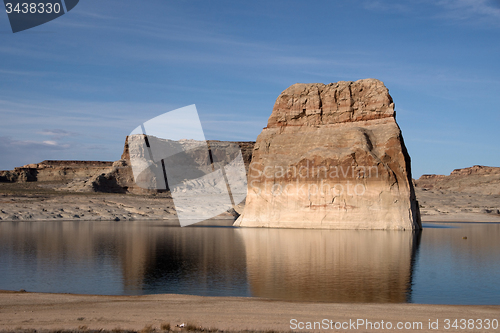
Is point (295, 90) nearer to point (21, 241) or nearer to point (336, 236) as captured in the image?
point (336, 236)

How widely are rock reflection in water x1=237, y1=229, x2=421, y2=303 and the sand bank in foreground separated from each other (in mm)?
1967

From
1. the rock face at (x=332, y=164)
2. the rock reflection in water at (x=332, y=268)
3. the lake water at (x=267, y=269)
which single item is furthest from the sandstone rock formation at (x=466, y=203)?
the lake water at (x=267, y=269)

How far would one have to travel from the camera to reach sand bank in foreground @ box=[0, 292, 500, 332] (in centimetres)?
1052

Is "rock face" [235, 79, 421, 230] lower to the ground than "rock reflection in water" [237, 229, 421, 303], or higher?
higher

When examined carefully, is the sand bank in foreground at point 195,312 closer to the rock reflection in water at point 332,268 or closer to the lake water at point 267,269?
the lake water at point 267,269

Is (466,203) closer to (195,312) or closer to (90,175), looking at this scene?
(195,312)

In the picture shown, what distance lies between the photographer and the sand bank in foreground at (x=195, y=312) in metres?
10.5

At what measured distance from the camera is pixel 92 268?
20.2m

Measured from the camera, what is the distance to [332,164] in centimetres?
4338

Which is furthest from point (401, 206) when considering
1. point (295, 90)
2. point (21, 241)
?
point (21, 241)

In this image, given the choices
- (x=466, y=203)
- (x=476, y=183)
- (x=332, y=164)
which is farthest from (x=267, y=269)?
(x=476, y=183)

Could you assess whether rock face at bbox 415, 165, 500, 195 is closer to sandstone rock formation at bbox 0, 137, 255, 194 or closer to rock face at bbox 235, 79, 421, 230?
sandstone rock formation at bbox 0, 137, 255, 194

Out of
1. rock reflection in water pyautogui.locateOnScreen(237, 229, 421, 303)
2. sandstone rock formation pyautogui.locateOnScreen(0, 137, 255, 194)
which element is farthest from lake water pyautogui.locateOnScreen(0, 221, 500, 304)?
sandstone rock formation pyautogui.locateOnScreen(0, 137, 255, 194)

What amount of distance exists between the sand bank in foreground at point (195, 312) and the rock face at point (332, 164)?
29035 mm
